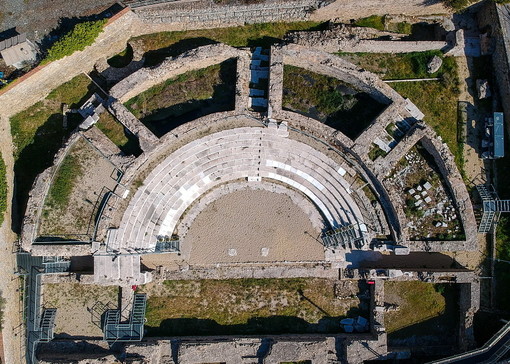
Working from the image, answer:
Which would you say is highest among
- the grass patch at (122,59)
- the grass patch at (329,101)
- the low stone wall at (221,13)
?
the low stone wall at (221,13)

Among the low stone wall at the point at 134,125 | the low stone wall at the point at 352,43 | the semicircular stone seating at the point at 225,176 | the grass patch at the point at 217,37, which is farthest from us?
the grass patch at the point at 217,37

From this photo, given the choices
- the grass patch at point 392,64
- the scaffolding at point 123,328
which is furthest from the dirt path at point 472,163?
the scaffolding at point 123,328

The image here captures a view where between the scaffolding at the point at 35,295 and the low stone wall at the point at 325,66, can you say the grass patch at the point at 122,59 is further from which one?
the scaffolding at the point at 35,295

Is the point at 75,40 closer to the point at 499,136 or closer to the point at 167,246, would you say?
the point at 167,246

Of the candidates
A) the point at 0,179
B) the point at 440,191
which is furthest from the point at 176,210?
the point at 440,191

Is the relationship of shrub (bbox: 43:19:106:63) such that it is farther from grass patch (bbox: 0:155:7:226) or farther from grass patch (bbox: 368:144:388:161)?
grass patch (bbox: 368:144:388:161)

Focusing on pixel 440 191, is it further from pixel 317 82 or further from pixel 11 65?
pixel 11 65
